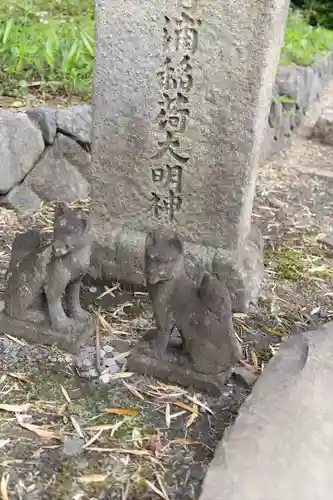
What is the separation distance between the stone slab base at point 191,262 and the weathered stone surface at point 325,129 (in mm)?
3195

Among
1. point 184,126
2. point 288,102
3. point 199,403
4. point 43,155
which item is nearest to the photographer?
point 199,403

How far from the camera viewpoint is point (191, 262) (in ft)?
9.89

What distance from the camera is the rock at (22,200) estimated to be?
12.5ft

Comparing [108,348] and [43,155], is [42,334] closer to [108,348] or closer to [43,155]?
[108,348]

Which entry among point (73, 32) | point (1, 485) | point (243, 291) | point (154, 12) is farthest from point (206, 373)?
point (73, 32)

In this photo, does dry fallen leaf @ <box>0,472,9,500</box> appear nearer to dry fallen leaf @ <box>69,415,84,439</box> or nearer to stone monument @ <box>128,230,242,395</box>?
dry fallen leaf @ <box>69,415,84,439</box>

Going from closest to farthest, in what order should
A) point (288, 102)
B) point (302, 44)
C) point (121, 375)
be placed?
point (121, 375) → point (288, 102) → point (302, 44)

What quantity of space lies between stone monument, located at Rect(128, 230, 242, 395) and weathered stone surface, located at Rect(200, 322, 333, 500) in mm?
214

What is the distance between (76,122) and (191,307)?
6.87 feet

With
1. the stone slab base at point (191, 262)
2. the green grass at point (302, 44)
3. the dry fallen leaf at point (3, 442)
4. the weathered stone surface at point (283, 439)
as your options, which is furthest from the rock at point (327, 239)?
the green grass at point (302, 44)

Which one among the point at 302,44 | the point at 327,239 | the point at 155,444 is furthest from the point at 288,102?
the point at 155,444

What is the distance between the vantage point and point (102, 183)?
304 cm

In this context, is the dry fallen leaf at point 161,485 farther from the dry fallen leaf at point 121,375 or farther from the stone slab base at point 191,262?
the stone slab base at point 191,262

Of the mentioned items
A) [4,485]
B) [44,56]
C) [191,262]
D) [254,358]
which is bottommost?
[4,485]
